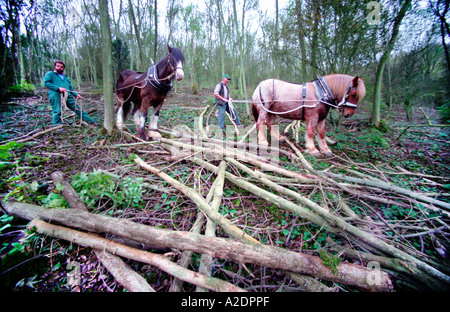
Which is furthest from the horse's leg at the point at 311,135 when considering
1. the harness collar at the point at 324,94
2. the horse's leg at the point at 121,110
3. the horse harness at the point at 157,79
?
the horse's leg at the point at 121,110

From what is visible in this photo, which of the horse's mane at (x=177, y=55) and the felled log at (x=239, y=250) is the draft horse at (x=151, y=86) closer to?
the horse's mane at (x=177, y=55)

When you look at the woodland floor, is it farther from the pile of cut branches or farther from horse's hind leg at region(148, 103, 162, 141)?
horse's hind leg at region(148, 103, 162, 141)

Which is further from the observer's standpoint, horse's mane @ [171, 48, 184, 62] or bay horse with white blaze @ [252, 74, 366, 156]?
horse's mane @ [171, 48, 184, 62]

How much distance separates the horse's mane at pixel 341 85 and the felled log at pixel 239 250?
349 centimetres

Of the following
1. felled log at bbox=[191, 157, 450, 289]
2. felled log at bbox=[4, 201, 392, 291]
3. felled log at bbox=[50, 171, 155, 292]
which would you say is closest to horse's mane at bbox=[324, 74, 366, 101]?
felled log at bbox=[191, 157, 450, 289]

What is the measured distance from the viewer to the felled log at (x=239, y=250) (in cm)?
123

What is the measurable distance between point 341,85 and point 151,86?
4.32 m

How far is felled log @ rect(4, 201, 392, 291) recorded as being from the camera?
48.5 inches

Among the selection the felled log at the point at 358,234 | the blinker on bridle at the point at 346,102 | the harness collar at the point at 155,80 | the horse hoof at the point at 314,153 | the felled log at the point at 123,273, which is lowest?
the felled log at the point at 123,273

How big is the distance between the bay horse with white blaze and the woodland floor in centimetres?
74

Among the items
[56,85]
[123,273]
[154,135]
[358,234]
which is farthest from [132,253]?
[56,85]
